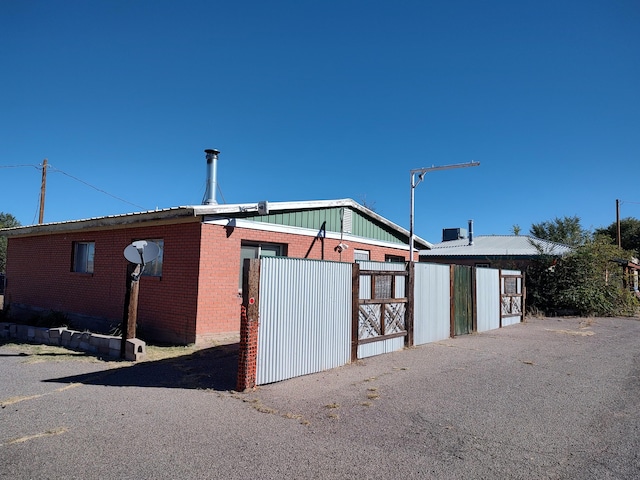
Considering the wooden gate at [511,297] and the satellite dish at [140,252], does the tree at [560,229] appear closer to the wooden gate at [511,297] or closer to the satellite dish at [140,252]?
the wooden gate at [511,297]

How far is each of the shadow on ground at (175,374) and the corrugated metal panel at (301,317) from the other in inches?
32.8

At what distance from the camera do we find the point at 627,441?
4629 millimetres

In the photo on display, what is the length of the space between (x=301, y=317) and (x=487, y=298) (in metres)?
8.93

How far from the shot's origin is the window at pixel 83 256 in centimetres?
1312

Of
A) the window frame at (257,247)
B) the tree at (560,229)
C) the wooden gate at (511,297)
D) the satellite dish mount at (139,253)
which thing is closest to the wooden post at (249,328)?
the satellite dish mount at (139,253)

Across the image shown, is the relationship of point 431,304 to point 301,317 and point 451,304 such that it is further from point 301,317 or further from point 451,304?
point 301,317

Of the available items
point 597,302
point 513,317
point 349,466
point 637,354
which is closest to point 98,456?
point 349,466

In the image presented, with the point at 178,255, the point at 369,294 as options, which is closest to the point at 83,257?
the point at 178,255

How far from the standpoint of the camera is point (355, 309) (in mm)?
8312

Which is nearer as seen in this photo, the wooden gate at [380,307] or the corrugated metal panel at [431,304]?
the wooden gate at [380,307]

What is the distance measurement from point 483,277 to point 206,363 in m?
9.21

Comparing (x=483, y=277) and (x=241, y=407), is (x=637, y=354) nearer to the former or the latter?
(x=483, y=277)

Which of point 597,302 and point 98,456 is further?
point 597,302

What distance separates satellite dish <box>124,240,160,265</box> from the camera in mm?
8344
